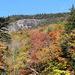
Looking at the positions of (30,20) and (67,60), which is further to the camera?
(30,20)

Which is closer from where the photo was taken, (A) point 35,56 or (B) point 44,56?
(B) point 44,56

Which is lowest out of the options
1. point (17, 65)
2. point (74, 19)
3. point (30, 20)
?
point (17, 65)

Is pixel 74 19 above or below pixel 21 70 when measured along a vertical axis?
above

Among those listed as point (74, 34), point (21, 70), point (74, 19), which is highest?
point (74, 19)

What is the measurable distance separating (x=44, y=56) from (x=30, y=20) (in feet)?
210

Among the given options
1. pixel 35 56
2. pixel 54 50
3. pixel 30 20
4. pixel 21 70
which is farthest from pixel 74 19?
pixel 30 20

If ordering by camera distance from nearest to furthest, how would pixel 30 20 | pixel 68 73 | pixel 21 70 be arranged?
1. pixel 68 73
2. pixel 21 70
3. pixel 30 20

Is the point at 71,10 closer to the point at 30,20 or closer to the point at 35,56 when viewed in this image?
the point at 35,56

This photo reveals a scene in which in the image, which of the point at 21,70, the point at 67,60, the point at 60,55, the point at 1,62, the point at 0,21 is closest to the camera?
the point at 1,62

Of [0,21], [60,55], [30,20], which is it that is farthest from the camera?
[30,20]

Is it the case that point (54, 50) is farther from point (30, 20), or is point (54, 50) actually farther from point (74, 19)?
point (30, 20)

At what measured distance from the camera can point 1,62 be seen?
8.20 meters

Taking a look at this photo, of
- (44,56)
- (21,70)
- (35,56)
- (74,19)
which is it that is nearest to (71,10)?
(74,19)

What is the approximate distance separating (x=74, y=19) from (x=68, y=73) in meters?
8.49
